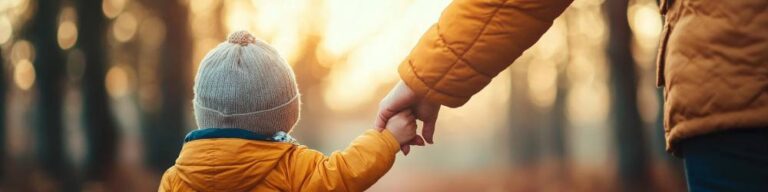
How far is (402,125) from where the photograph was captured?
8.82 feet

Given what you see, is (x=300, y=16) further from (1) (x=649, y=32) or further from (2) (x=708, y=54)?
(2) (x=708, y=54)

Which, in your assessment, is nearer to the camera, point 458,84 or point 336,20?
point 458,84

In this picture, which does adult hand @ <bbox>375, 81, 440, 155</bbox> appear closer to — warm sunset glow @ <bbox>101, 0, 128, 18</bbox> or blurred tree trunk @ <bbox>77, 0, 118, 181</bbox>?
blurred tree trunk @ <bbox>77, 0, 118, 181</bbox>

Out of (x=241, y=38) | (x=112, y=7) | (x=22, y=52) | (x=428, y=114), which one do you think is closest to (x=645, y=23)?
(x=112, y=7)

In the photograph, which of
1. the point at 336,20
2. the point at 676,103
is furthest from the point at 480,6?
the point at 336,20

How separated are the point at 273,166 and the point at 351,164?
23 cm

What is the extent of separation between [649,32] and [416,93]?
9449 millimetres

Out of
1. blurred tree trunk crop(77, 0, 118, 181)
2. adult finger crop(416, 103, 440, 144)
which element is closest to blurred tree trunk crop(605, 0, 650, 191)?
blurred tree trunk crop(77, 0, 118, 181)

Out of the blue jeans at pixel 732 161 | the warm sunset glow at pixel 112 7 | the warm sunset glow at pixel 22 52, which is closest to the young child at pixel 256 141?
the blue jeans at pixel 732 161

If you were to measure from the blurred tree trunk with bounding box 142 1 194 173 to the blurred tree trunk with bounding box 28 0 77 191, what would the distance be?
1.16 metres

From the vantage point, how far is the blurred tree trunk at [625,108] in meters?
10.5

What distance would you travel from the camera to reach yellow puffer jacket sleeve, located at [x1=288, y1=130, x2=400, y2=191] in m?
2.57

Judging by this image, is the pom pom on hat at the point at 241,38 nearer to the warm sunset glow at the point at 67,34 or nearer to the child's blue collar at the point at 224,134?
the child's blue collar at the point at 224,134

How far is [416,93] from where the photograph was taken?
250 cm
